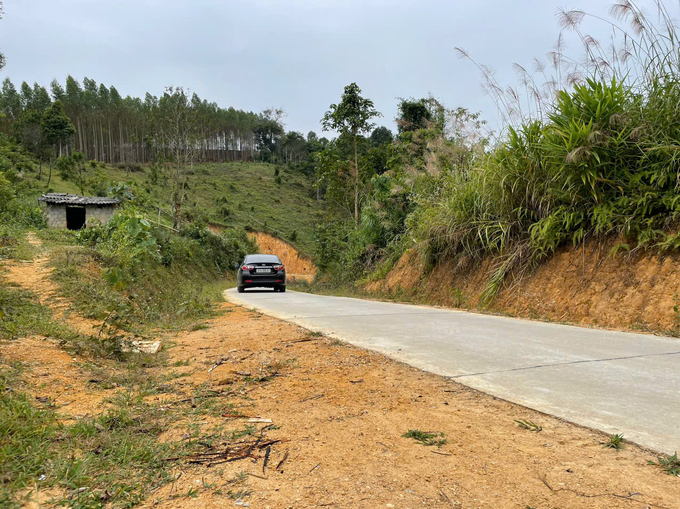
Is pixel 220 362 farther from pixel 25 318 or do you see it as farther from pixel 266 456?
pixel 25 318

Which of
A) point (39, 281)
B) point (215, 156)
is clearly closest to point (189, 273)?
point (39, 281)

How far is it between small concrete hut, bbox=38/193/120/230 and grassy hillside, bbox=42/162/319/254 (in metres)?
13.0

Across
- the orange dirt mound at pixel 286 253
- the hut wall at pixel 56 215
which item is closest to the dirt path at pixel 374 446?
the hut wall at pixel 56 215

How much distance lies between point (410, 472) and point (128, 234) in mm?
15354

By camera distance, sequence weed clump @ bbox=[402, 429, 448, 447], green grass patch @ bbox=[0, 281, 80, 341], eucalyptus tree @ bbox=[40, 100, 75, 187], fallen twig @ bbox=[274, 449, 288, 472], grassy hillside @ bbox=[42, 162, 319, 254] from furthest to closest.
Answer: grassy hillside @ bbox=[42, 162, 319, 254] → eucalyptus tree @ bbox=[40, 100, 75, 187] → green grass patch @ bbox=[0, 281, 80, 341] → weed clump @ bbox=[402, 429, 448, 447] → fallen twig @ bbox=[274, 449, 288, 472]

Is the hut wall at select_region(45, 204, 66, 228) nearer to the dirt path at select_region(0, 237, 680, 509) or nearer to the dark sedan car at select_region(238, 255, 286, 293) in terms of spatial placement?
the dark sedan car at select_region(238, 255, 286, 293)

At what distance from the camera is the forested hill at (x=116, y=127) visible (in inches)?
2183

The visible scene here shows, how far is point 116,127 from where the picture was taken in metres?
75.2

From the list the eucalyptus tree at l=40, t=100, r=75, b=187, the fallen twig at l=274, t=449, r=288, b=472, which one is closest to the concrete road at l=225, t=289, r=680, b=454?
the fallen twig at l=274, t=449, r=288, b=472

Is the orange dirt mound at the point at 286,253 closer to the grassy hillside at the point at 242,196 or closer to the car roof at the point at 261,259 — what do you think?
the grassy hillside at the point at 242,196

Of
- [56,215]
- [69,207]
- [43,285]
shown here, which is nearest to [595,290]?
[43,285]

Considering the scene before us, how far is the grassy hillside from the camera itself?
50969 millimetres

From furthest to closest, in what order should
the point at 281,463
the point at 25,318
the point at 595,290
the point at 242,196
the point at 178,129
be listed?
the point at 242,196 → the point at 178,129 → the point at 595,290 → the point at 25,318 → the point at 281,463

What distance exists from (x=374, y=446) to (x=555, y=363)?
2.52m
